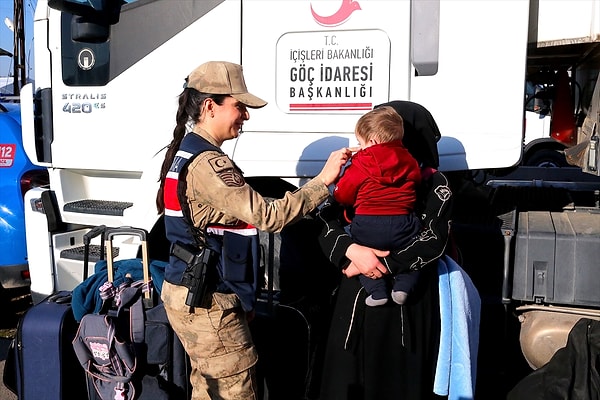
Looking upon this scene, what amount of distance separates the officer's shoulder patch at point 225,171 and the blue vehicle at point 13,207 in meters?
3.20

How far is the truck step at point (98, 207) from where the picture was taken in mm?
3800

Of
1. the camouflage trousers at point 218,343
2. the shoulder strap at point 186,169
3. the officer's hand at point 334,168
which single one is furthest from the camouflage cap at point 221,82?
the camouflage trousers at point 218,343

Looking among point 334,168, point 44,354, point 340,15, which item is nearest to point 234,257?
point 334,168

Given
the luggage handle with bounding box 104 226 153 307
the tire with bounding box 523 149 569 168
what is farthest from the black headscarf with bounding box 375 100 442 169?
the tire with bounding box 523 149 569 168

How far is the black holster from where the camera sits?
2.27 m

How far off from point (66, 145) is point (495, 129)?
248 centimetres

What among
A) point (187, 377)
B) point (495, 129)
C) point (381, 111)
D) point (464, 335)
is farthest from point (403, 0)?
point (187, 377)

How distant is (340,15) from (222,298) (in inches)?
61.0

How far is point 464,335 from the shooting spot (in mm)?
2402

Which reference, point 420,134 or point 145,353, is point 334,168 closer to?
point 420,134

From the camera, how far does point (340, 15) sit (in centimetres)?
308

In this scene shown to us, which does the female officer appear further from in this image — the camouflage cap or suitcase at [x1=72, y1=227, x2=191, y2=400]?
suitcase at [x1=72, y1=227, x2=191, y2=400]

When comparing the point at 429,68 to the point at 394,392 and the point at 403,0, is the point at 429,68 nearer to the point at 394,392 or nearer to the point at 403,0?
the point at 403,0

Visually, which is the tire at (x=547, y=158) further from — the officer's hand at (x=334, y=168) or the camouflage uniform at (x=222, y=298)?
the camouflage uniform at (x=222, y=298)
